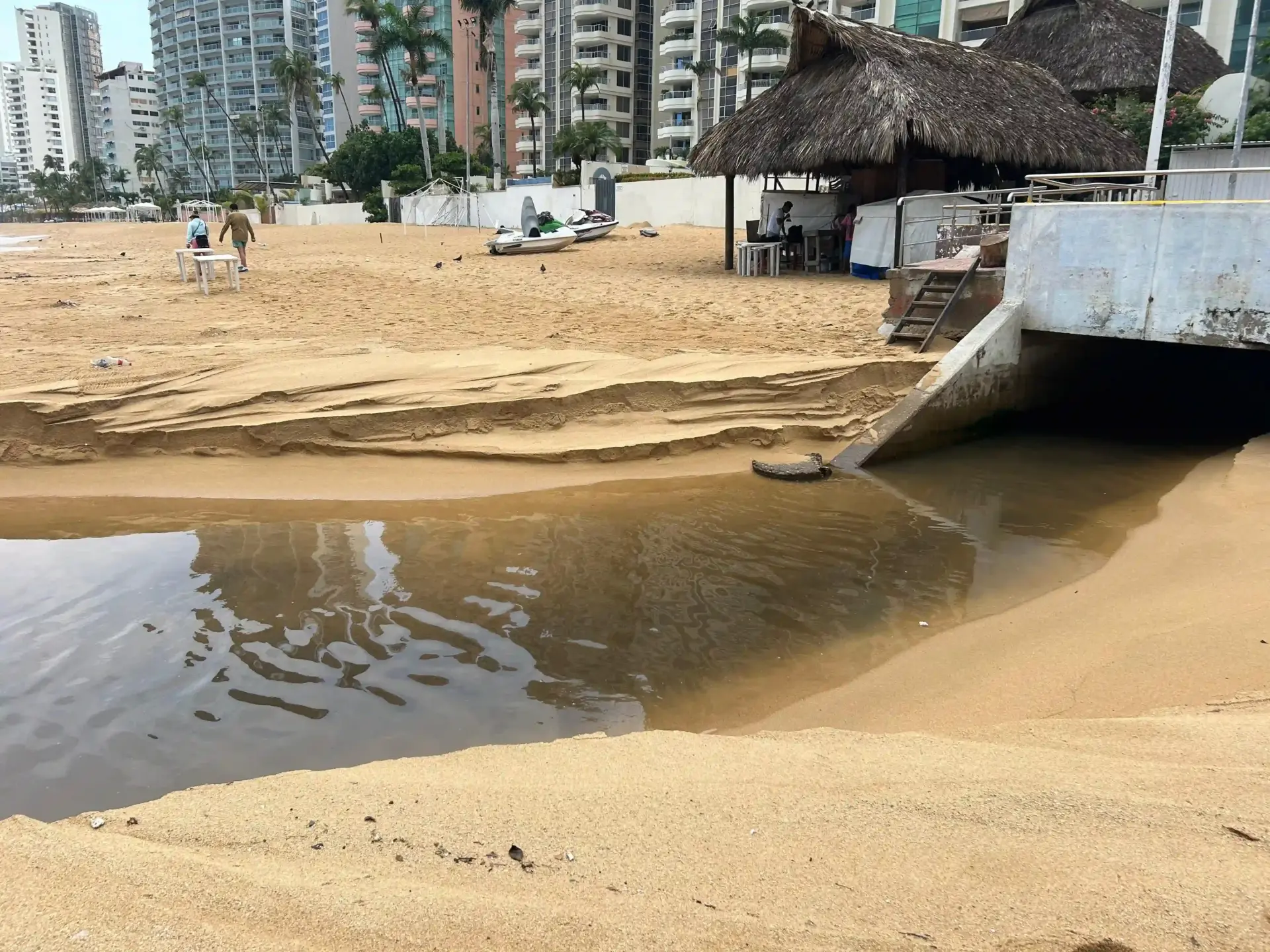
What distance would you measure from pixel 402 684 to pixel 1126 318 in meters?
7.78

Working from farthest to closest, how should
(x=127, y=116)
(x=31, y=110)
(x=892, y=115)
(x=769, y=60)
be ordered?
(x=31, y=110)
(x=127, y=116)
(x=769, y=60)
(x=892, y=115)

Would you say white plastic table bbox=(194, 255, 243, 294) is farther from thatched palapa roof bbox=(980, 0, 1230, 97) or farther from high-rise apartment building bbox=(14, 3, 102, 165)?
high-rise apartment building bbox=(14, 3, 102, 165)

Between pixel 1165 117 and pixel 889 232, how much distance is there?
847 centimetres

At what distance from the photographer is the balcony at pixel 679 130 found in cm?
5816

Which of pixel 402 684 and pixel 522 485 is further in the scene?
pixel 522 485

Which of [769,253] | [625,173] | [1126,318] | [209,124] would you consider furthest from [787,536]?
[209,124]

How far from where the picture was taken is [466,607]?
18.5 ft

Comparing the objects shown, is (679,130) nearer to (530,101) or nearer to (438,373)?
(530,101)

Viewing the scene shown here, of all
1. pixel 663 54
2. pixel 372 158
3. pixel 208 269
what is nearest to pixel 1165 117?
pixel 208 269

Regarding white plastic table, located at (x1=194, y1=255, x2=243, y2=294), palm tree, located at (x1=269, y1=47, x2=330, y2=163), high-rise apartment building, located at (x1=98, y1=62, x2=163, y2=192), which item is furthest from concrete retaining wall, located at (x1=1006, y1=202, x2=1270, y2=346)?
high-rise apartment building, located at (x1=98, y1=62, x2=163, y2=192)

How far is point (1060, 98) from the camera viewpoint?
63.6ft

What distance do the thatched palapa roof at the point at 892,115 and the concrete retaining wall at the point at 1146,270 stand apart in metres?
7.12

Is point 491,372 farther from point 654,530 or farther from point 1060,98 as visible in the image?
point 1060,98

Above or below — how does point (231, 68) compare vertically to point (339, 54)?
above
